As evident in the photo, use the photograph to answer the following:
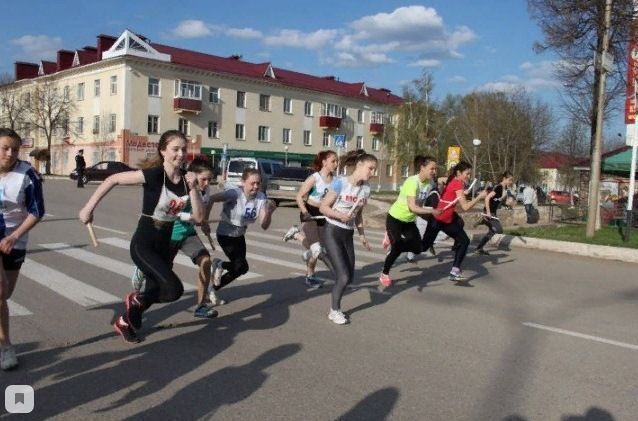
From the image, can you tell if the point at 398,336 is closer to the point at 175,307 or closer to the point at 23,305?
the point at 175,307

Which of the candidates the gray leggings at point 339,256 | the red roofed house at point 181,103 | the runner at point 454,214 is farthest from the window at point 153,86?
the gray leggings at point 339,256

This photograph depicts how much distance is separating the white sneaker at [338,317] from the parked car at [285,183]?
52.8 feet

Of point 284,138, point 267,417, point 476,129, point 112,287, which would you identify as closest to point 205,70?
point 284,138

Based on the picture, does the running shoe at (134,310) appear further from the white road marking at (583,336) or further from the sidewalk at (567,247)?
the sidewalk at (567,247)

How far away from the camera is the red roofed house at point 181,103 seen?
50375mm

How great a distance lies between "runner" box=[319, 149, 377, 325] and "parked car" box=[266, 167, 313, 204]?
1584 centimetres

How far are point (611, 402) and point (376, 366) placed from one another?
1711mm

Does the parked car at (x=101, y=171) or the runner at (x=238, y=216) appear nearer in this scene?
the runner at (x=238, y=216)

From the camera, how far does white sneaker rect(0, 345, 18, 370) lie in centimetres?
454

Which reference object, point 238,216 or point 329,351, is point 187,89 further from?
point 329,351

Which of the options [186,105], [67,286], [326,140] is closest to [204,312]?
[67,286]

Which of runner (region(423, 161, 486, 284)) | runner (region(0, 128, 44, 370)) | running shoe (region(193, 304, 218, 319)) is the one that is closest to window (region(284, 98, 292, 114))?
runner (region(423, 161, 486, 284))

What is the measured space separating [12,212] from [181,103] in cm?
4892

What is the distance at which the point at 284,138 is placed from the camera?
2435 inches
